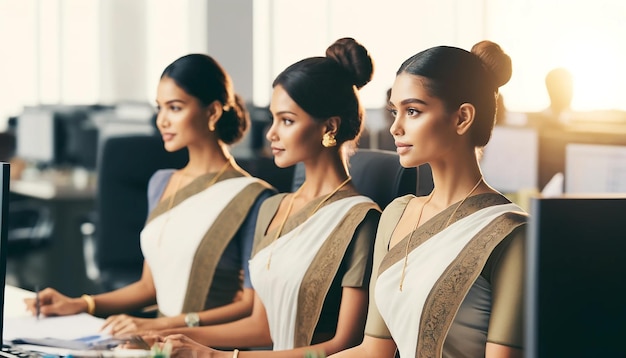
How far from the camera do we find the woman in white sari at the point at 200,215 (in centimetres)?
220

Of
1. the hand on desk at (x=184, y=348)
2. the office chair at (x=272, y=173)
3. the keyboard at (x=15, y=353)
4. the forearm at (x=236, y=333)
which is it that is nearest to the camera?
the hand on desk at (x=184, y=348)

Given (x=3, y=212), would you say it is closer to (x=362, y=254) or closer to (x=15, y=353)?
(x=15, y=353)

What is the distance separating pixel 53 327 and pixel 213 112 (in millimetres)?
615

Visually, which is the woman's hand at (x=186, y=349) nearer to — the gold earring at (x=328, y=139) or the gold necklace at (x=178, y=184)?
the gold earring at (x=328, y=139)

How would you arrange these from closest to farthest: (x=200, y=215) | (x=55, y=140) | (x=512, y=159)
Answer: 1. (x=200, y=215)
2. (x=512, y=159)
3. (x=55, y=140)

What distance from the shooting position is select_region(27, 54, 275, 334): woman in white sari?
220 cm

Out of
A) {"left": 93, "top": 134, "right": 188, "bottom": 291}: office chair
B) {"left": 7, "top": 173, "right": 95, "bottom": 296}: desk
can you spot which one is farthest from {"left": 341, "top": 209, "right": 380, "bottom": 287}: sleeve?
{"left": 7, "top": 173, "right": 95, "bottom": 296}: desk

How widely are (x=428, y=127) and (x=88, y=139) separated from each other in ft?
16.4

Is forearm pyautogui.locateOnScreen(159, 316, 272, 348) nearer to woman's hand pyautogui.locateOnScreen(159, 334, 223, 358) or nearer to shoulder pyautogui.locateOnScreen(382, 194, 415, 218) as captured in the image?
woman's hand pyautogui.locateOnScreen(159, 334, 223, 358)

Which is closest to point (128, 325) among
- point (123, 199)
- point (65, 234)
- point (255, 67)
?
point (123, 199)

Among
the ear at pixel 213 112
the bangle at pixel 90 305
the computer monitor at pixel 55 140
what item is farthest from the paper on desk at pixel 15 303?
the computer monitor at pixel 55 140

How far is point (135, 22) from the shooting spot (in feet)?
29.5

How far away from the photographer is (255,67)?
307 inches

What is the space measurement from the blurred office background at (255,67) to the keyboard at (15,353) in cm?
139
